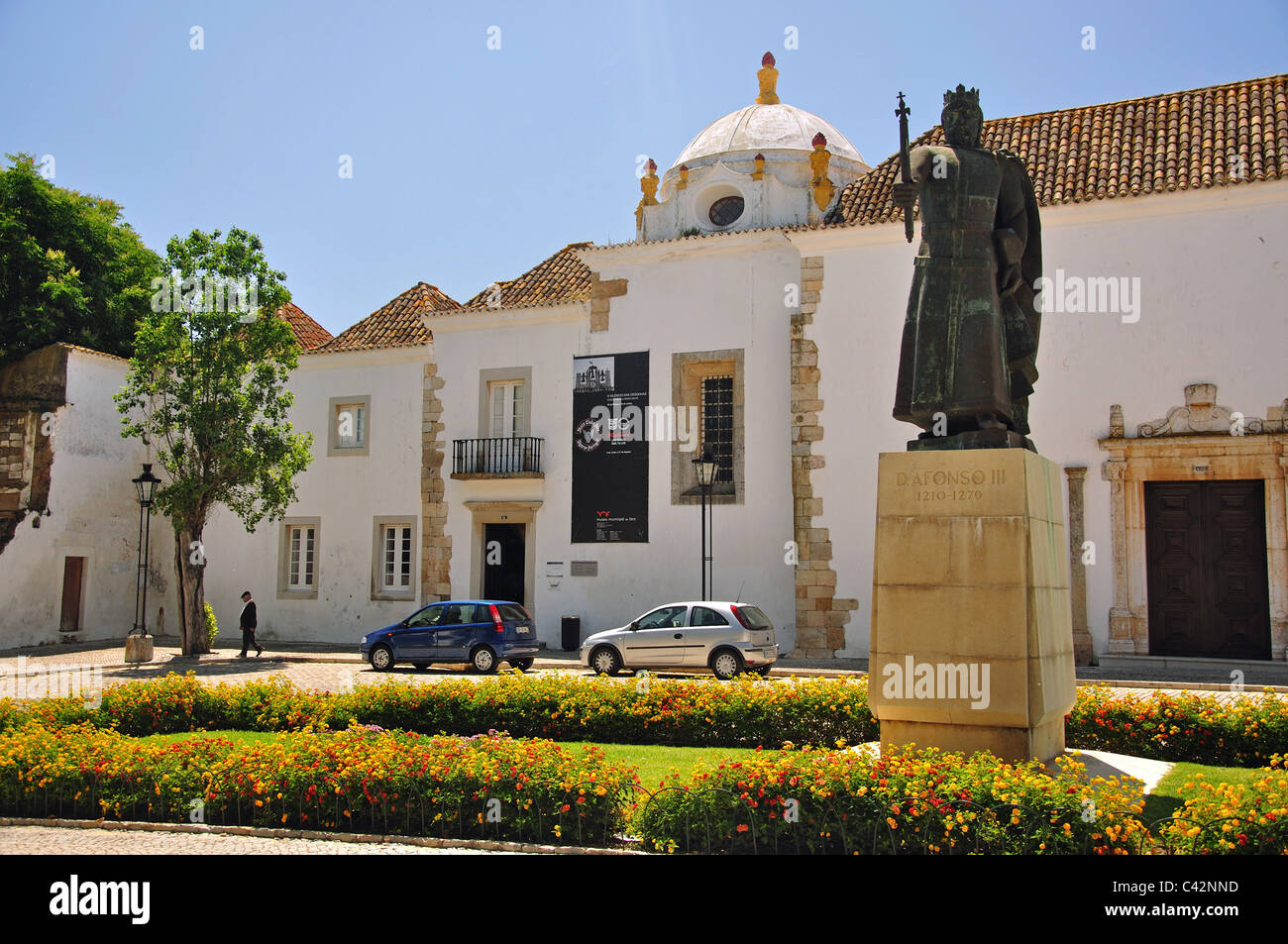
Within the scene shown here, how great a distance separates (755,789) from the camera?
20.3 ft

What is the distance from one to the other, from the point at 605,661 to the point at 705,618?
1860 millimetres

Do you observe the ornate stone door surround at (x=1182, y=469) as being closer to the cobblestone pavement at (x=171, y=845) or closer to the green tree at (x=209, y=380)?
the cobblestone pavement at (x=171, y=845)

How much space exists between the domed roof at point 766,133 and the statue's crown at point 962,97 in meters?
15.7

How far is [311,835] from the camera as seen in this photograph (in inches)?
268

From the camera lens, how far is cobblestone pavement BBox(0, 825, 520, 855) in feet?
20.6

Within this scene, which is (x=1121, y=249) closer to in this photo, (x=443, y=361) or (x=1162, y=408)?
(x=1162, y=408)

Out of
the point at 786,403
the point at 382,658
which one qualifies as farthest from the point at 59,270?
the point at 786,403

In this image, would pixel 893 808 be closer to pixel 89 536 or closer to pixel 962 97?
pixel 962 97

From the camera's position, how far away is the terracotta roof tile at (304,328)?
28469mm

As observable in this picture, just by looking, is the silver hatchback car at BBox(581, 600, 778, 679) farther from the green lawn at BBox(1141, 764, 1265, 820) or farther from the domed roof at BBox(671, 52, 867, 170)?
the domed roof at BBox(671, 52, 867, 170)

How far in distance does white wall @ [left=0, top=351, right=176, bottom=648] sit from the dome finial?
17.3m

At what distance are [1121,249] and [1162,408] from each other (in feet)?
9.12

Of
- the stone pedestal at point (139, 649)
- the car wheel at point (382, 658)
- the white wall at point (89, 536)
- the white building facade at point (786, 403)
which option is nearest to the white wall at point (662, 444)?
the white building facade at point (786, 403)
